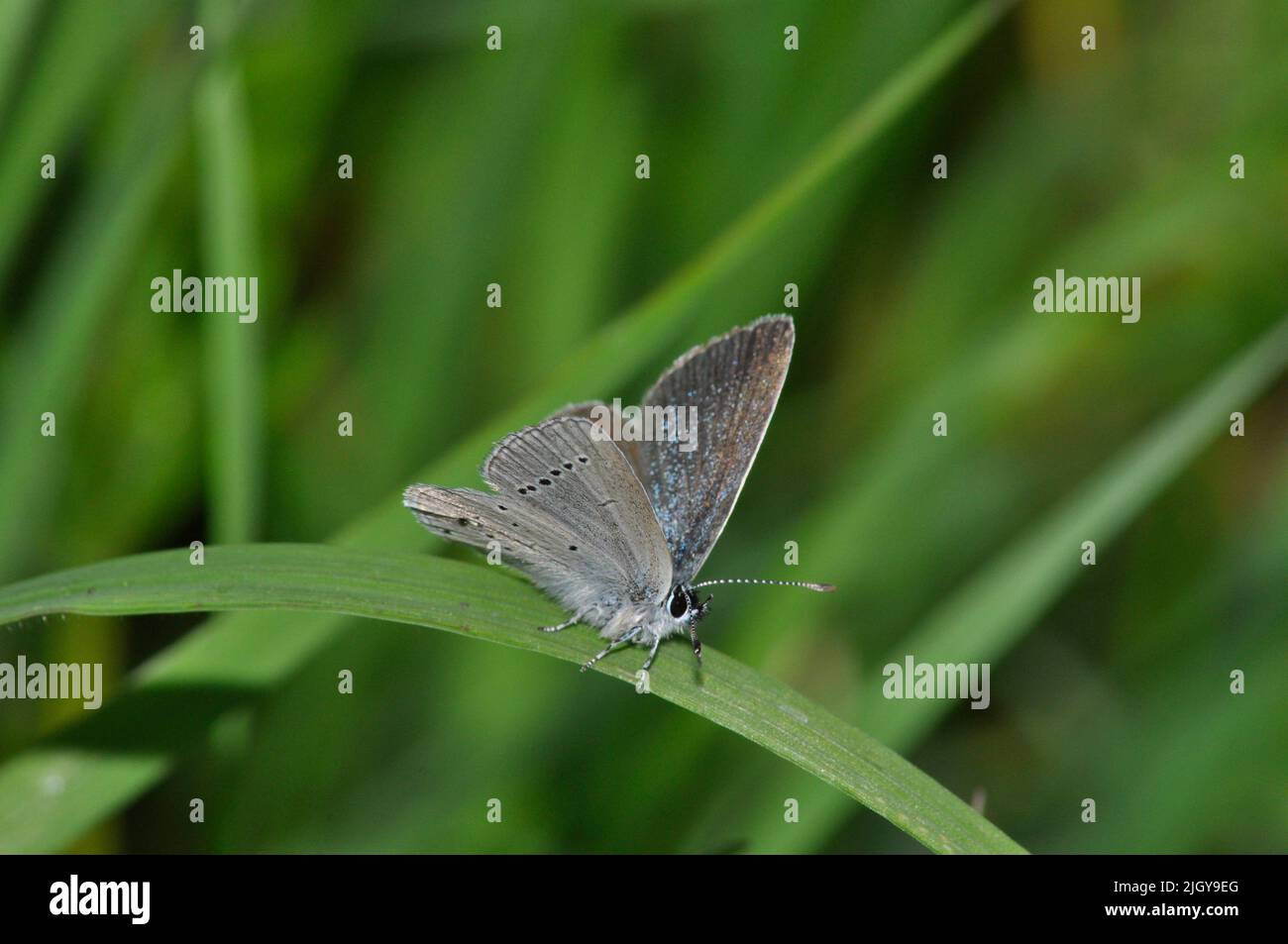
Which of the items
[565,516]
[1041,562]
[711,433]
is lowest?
[1041,562]

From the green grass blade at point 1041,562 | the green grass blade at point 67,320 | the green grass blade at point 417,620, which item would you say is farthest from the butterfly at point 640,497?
the green grass blade at point 67,320

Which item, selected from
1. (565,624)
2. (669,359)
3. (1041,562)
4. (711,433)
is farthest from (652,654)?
(669,359)

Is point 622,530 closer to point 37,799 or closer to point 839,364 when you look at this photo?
point 37,799

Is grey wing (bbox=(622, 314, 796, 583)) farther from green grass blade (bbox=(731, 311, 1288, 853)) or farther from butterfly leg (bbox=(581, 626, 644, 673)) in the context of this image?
green grass blade (bbox=(731, 311, 1288, 853))

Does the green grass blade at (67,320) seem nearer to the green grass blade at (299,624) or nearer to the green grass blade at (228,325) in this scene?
the green grass blade at (228,325)

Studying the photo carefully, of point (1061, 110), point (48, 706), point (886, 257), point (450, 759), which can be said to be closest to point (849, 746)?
point (450, 759)

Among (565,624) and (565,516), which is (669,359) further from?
(565,624)
